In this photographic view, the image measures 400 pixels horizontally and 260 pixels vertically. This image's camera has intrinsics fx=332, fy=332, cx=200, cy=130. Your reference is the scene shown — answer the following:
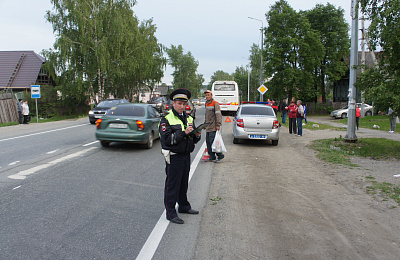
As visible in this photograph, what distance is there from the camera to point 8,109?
78.4ft

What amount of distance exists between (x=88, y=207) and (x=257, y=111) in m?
9.13

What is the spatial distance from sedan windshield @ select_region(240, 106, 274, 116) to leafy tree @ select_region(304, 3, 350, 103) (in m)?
29.9

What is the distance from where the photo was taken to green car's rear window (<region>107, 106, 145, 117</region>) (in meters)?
11.2

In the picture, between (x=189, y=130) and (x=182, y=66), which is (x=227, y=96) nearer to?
(x=189, y=130)

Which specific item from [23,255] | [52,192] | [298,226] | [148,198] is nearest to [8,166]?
[52,192]

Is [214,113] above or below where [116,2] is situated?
below

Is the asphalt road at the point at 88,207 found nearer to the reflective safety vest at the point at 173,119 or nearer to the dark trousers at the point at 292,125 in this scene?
the reflective safety vest at the point at 173,119

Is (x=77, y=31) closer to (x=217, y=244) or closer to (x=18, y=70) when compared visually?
(x=18, y=70)

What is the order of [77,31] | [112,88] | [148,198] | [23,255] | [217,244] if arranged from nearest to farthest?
[23,255] → [217,244] → [148,198] → [77,31] → [112,88]

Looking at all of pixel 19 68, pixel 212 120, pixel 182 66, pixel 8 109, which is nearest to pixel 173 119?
pixel 212 120

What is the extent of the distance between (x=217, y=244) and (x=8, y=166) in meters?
6.38

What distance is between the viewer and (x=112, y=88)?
4112 centimetres

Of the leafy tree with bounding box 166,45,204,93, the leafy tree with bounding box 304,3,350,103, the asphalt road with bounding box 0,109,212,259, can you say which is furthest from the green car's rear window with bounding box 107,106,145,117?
the leafy tree with bounding box 166,45,204,93

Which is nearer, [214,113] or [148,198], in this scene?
[148,198]
